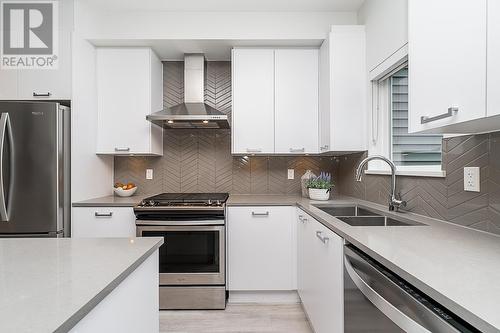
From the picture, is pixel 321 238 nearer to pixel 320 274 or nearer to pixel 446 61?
pixel 320 274

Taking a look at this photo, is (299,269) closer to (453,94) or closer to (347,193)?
(347,193)

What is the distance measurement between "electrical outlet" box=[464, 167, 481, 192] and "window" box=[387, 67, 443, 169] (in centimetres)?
41

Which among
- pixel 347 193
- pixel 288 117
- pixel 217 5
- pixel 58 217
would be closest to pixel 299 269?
pixel 347 193

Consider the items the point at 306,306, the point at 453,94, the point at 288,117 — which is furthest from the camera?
the point at 288,117

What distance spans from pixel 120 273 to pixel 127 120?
89.4 inches

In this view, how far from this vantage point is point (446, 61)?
107 centimetres

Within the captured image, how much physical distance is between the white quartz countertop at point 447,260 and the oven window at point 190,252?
121 cm

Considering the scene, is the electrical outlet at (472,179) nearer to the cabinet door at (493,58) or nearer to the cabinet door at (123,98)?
the cabinet door at (493,58)

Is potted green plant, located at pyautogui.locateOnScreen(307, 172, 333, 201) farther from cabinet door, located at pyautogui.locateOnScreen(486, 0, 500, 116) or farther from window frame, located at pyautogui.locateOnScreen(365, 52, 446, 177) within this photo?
cabinet door, located at pyautogui.locateOnScreen(486, 0, 500, 116)

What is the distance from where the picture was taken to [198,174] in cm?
315

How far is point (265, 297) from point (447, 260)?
6.36ft

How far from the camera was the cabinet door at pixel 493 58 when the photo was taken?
0.85m

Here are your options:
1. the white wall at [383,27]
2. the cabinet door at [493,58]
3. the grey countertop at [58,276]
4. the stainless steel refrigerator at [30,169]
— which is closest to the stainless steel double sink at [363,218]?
the cabinet door at [493,58]

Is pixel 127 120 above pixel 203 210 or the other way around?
above
